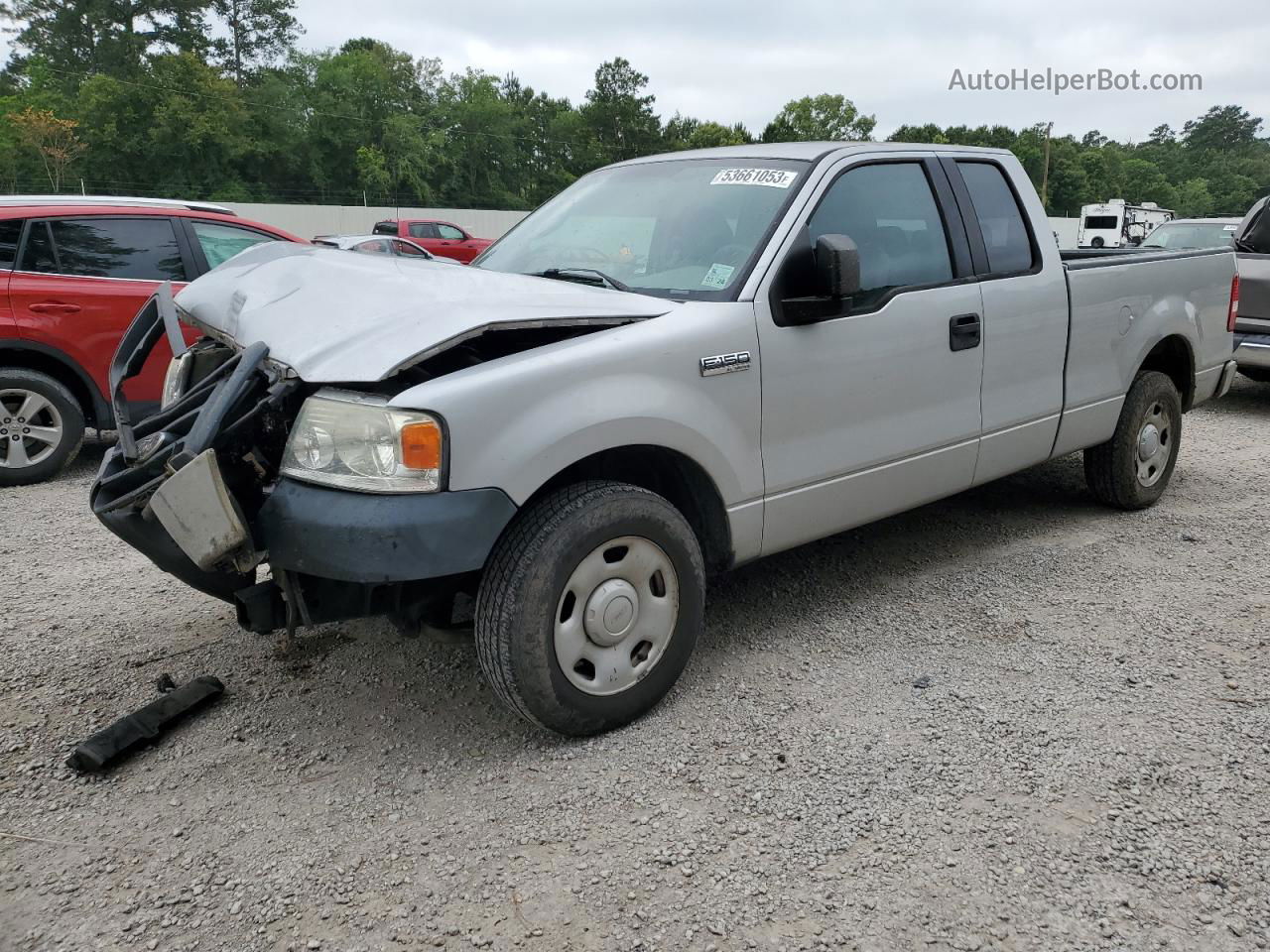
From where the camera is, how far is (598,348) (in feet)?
9.47

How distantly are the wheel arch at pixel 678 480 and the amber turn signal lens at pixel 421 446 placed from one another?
55cm

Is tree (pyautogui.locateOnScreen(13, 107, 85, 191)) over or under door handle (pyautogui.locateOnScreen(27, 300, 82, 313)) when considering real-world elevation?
over

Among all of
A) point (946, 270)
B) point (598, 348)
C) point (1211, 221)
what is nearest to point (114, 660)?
point (598, 348)

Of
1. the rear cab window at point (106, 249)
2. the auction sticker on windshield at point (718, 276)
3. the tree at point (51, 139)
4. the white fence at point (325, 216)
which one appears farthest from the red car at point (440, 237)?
the auction sticker on windshield at point (718, 276)

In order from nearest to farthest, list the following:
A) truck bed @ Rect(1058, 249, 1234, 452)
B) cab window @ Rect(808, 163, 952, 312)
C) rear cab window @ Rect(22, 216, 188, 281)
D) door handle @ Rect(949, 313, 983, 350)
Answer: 1. cab window @ Rect(808, 163, 952, 312)
2. door handle @ Rect(949, 313, 983, 350)
3. truck bed @ Rect(1058, 249, 1234, 452)
4. rear cab window @ Rect(22, 216, 188, 281)

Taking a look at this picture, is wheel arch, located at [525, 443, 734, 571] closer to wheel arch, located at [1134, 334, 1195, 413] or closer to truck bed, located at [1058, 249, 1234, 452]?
truck bed, located at [1058, 249, 1234, 452]

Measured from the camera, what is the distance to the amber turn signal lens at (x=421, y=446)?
254 centimetres

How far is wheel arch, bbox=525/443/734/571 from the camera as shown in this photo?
3.11m

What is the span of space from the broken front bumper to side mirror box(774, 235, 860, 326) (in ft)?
4.17

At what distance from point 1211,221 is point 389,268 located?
1150cm

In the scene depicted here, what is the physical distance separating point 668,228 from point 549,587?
5.24 ft

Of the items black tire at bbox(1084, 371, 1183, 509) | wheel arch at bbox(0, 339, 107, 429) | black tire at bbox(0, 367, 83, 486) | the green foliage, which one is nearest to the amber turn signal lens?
black tire at bbox(1084, 371, 1183, 509)

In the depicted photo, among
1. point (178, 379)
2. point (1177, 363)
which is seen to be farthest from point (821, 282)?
point (1177, 363)

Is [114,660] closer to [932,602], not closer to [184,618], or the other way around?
[184,618]
